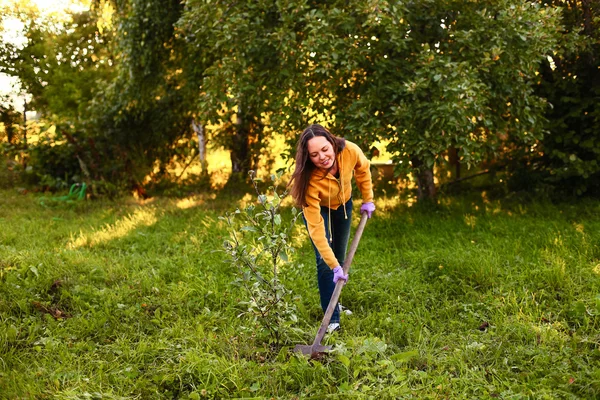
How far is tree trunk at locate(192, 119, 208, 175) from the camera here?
939 centimetres

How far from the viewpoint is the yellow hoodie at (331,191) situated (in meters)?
3.04

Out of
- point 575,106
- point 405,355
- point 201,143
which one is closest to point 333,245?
point 405,355

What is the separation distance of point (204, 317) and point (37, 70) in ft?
31.1

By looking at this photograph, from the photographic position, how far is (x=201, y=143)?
31.9ft

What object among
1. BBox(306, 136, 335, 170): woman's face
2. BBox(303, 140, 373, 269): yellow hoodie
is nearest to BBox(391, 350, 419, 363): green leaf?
BBox(303, 140, 373, 269): yellow hoodie

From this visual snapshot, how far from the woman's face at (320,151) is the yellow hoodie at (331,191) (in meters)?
0.11

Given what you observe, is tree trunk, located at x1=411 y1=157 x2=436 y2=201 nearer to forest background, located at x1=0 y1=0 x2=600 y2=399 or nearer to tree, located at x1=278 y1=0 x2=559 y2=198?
forest background, located at x1=0 y1=0 x2=600 y2=399

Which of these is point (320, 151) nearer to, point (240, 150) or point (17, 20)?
point (240, 150)

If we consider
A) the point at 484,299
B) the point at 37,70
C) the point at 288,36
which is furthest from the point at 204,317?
the point at 37,70

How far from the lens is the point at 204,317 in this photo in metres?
3.71

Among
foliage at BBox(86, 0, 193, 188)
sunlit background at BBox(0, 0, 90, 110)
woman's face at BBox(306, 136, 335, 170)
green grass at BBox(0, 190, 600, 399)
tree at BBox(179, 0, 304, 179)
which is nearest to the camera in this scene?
green grass at BBox(0, 190, 600, 399)

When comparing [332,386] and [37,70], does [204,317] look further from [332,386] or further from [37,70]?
[37,70]

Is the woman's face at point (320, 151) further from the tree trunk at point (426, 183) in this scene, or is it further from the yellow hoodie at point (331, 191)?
the tree trunk at point (426, 183)

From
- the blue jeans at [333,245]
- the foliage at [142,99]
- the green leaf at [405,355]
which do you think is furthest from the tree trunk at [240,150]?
the green leaf at [405,355]
